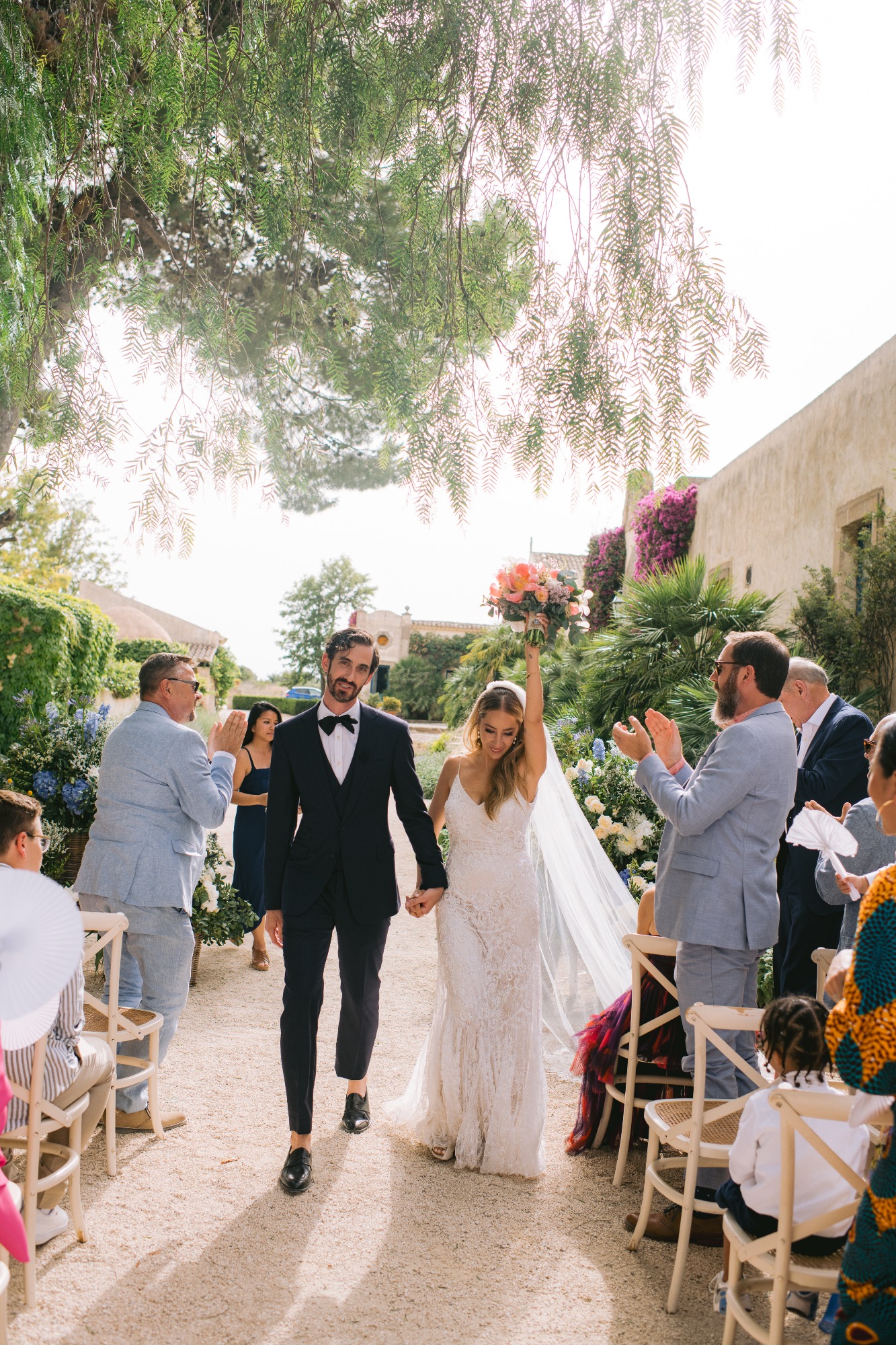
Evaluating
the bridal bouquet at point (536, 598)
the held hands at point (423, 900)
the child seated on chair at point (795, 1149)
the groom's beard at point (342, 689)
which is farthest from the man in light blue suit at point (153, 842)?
the child seated on chair at point (795, 1149)

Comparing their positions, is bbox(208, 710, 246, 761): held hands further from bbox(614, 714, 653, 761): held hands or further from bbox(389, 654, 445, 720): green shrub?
bbox(389, 654, 445, 720): green shrub

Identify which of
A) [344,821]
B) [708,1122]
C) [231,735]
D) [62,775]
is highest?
[231,735]

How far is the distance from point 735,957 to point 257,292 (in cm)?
359

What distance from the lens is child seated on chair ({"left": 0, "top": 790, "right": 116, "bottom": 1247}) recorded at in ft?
9.51

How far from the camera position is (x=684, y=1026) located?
348 cm

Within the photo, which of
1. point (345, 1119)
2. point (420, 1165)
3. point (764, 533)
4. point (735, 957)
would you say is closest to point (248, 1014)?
point (345, 1119)

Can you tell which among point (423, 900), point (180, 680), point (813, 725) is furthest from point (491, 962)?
point (813, 725)

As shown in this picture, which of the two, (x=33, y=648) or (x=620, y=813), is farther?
(x=33, y=648)

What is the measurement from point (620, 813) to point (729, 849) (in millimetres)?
3232

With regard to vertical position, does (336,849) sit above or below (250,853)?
above

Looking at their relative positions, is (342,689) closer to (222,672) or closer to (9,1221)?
(9,1221)

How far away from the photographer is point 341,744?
13.3 ft

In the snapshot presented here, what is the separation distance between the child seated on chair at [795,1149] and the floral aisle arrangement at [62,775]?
15.1ft

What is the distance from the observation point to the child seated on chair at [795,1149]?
8.09 ft
